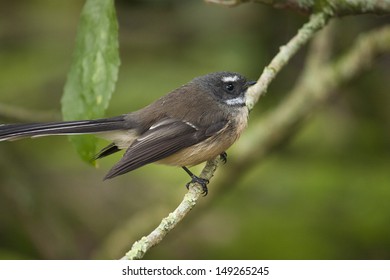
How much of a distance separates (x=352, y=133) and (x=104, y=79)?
317 cm

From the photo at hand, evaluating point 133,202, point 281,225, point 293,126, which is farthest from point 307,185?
point 133,202

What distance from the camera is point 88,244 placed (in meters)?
6.48

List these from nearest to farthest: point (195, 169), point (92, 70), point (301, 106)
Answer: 1. point (92, 70)
2. point (301, 106)
3. point (195, 169)

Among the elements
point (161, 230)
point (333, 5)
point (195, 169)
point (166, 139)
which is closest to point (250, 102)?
point (166, 139)

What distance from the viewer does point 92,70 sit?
11.8 ft

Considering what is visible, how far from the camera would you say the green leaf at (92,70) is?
11.8ft

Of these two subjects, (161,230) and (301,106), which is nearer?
(161,230)

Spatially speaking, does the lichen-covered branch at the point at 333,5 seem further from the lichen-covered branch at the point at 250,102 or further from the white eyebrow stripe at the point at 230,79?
the white eyebrow stripe at the point at 230,79

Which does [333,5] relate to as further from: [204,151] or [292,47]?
[204,151]

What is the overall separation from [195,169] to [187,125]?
3.87 ft

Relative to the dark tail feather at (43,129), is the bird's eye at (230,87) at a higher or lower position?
higher

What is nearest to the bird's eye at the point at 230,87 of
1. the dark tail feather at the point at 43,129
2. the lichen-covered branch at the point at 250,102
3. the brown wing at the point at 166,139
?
the brown wing at the point at 166,139

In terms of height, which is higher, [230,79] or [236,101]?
[230,79]

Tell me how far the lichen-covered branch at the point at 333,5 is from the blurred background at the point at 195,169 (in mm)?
1488
